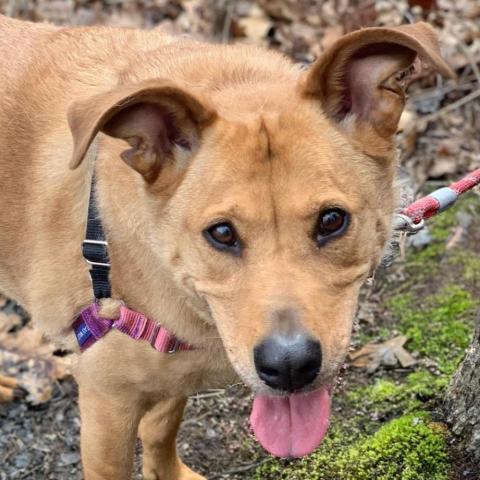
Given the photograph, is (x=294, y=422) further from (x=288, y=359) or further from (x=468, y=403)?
(x=468, y=403)

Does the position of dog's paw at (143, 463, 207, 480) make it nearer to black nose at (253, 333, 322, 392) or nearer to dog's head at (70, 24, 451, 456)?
dog's head at (70, 24, 451, 456)

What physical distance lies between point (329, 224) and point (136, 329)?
2.80ft

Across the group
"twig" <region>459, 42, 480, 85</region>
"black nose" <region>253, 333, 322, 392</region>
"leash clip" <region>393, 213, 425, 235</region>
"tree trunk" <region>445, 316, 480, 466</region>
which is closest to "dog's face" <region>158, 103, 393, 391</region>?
"black nose" <region>253, 333, 322, 392</region>

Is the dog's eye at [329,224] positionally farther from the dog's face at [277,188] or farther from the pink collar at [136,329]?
the pink collar at [136,329]

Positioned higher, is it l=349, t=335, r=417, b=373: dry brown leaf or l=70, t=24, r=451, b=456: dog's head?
l=70, t=24, r=451, b=456: dog's head

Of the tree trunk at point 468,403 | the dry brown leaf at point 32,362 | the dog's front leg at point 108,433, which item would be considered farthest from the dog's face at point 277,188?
the dry brown leaf at point 32,362

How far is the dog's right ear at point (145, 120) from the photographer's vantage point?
2.47 metres

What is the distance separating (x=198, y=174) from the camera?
9.14 ft

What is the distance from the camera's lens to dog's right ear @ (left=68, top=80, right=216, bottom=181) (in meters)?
2.47

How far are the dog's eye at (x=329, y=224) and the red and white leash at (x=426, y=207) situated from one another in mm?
655

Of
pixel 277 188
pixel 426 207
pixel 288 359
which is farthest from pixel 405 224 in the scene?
pixel 288 359

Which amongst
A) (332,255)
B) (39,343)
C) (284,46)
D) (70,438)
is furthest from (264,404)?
(284,46)

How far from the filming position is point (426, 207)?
3465 mm

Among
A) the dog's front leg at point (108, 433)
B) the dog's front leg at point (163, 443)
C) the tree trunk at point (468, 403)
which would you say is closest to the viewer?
the dog's front leg at point (108, 433)
